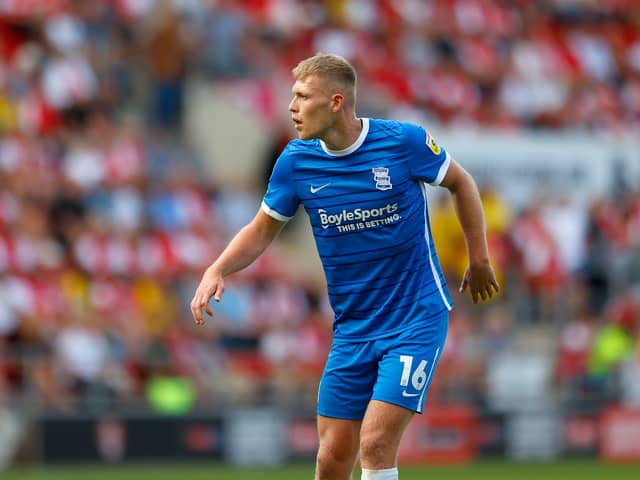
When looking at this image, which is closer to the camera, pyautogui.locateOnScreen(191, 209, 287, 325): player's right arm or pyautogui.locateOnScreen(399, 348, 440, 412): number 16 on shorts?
pyautogui.locateOnScreen(399, 348, 440, 412): number 16 on shorts

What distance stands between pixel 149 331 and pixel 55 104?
348 centimetres

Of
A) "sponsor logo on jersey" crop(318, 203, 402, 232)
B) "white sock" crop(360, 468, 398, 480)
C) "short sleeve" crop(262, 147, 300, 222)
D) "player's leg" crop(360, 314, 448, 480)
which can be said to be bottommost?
"white sock" crop(360, 468, 398, 480)

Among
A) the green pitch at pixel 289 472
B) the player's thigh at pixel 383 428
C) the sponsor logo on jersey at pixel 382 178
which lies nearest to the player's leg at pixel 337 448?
the player's thigh at pixel 383 428

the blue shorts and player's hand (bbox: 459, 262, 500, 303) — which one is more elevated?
player's hand (bbox: 459, 262, 500, 303)

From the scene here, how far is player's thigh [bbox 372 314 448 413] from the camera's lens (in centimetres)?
743

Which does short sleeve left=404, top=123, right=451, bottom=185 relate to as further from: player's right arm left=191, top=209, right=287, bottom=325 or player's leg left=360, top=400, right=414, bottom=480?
player's leg left=360, top=400, right=414, bottom=480

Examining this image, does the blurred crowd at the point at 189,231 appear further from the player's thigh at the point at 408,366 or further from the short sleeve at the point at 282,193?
the player's thigh at the point at 408,366

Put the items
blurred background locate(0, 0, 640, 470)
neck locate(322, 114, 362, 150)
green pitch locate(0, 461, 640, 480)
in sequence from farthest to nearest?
blurred background locate(0, 0, 640, 470) → green pitch locate(0, 461, 640, 480) → neck locate(322, 114, 362, 150)

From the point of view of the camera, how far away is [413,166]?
768 cm

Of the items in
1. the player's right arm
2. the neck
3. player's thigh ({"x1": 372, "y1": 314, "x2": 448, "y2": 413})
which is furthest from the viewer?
the player's right arm

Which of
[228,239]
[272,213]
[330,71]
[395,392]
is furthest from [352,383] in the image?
[228,239]

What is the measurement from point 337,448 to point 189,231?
9.75m

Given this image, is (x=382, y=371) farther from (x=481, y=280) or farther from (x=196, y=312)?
(x=196, y=312)

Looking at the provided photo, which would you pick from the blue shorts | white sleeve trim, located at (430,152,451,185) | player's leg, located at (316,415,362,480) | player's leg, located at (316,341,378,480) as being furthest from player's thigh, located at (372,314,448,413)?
white sleeve trim, located at (430,152,451,185)
